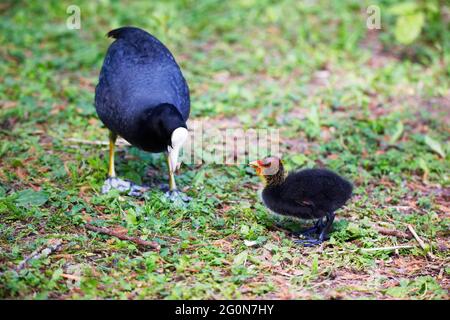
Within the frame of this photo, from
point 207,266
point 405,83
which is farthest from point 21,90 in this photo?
point 405,83

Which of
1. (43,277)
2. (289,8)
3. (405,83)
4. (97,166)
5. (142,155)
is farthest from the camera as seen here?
(289,8)

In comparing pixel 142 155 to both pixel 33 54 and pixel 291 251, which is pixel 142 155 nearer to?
pixel 291 251

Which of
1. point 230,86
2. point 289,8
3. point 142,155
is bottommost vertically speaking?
point 142,155

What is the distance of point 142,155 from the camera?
272 inches

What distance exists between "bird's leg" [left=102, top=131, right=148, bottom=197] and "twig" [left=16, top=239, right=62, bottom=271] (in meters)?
1.10

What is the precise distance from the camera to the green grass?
4.77 m

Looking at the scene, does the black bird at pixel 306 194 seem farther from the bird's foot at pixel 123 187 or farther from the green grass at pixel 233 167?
the bird's foot at pixel 123 187

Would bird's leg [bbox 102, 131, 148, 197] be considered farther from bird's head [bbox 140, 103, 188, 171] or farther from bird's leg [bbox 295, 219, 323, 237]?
bird's leg [bbox 295, 219, 323, 237]

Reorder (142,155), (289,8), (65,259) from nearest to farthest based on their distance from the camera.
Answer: (65,259), (142,155), (289,8)

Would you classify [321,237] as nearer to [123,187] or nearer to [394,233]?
[394,233]

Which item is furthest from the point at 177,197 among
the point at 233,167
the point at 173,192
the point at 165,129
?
the point at 233,167

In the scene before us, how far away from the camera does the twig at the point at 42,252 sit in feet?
15.1

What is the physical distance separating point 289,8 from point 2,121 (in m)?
5.42

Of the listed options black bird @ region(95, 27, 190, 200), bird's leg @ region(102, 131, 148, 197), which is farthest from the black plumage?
bird's leg @ region(102, 131, 148, 197)
